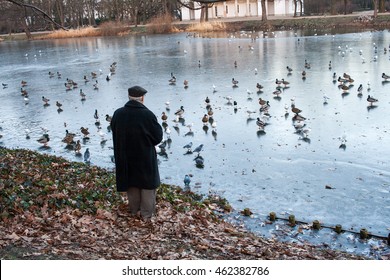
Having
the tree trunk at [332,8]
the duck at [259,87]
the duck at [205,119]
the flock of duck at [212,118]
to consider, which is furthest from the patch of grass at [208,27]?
the duck at [205,119]

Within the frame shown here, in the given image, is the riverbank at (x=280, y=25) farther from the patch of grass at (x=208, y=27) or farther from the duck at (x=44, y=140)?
the duck at (x=44, y=140)

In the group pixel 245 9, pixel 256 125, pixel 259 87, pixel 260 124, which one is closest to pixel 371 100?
pixel 256 125

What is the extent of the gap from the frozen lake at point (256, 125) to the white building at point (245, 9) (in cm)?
4461

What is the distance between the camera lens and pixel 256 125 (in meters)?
17.0

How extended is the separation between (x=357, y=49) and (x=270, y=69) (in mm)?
9144

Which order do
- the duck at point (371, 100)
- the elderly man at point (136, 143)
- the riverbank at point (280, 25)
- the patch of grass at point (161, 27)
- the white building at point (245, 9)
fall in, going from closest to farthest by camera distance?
the elderly man at point (136, 143)
the duck at point (371, 100)
the riverbank at point (280, 25)
the patch of grass at point (161, 27)
the white building at point (245, 9)

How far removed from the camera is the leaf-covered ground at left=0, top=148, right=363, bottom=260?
6.66 m

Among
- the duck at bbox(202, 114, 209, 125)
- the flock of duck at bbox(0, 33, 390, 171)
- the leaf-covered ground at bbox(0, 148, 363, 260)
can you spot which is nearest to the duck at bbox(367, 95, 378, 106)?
the flock of duck at bbox(0, 33, 390, 171)

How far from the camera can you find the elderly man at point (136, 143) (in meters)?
7.20

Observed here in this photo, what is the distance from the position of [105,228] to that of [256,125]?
33.6 ft

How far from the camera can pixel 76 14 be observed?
79.9 metres

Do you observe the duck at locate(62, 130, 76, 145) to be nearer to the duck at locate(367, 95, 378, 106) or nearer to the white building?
the duck at locate(367, 95, 378, 106)

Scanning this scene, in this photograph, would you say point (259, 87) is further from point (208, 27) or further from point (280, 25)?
point (208, 27)

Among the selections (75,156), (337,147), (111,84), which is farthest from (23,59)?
(337,147)
